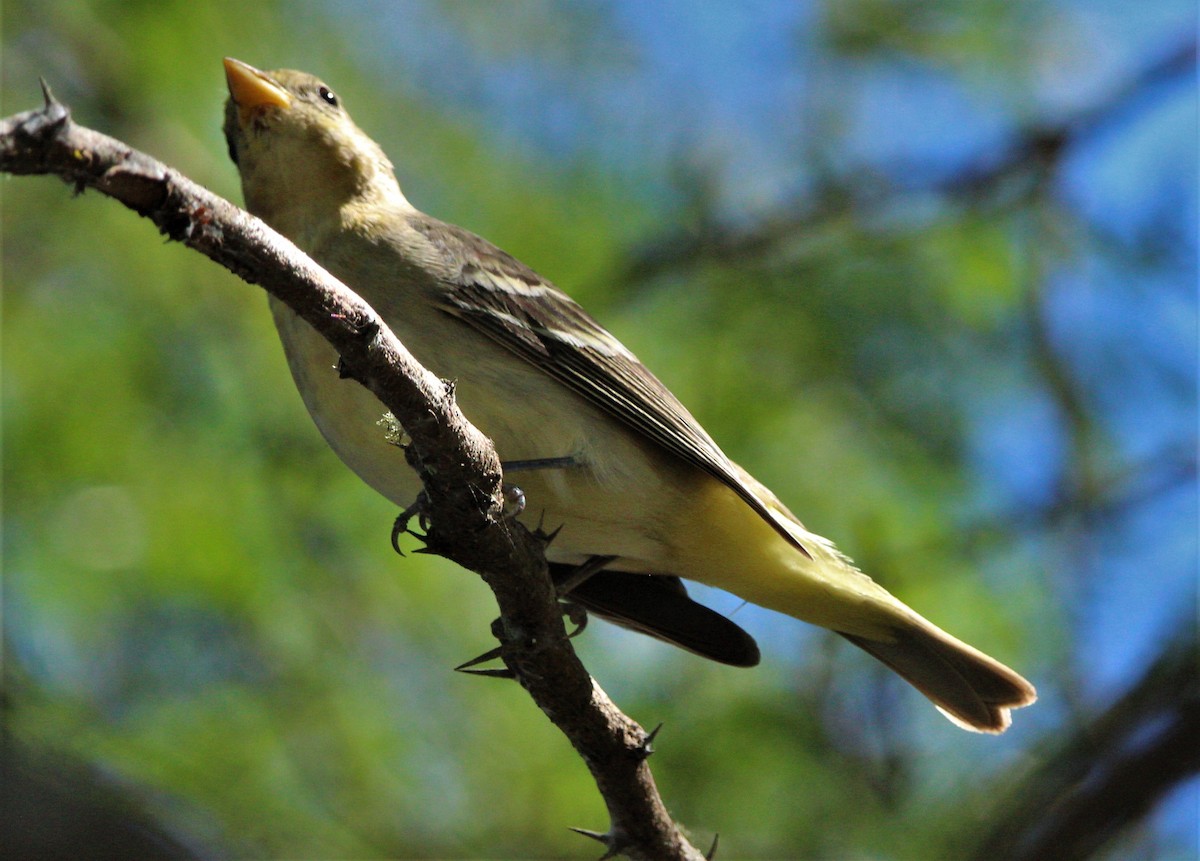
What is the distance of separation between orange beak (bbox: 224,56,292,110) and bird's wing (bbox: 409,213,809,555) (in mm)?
882

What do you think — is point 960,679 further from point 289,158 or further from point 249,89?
point 249,89

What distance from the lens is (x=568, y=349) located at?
405 cm

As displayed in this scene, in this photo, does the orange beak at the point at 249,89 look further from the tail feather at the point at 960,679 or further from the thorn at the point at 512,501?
the tail feather at the point at 960,679

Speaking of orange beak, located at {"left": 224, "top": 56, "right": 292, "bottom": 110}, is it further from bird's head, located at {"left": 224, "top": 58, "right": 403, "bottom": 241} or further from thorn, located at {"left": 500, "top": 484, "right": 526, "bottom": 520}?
thorn, located at {"left": 500, "top": 484, "right": 526, "bottom": 520}

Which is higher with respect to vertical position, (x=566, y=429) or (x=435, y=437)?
(x=566, y=429)

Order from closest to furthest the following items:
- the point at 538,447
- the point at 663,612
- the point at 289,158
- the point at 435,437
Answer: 1. the point at 435,437
2. the point at 538,447
3. the point at 663,612
4. the point at 289,158

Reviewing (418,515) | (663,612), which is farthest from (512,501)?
(663,612)

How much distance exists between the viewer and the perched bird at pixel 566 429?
3842 mm

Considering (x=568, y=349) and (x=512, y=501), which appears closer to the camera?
(x=512, y=501)

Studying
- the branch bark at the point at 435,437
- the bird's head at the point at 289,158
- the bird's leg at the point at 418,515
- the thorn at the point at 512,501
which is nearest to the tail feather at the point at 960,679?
the branch bark at the point at 435,437

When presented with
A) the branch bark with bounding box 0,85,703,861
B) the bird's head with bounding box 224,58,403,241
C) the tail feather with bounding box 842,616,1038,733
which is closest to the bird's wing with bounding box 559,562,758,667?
the tail feather with bounding box 842,616,1038,733

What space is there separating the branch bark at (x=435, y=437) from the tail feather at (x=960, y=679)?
4.78ft

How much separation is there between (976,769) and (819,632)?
105cm

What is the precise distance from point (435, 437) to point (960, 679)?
263cm
